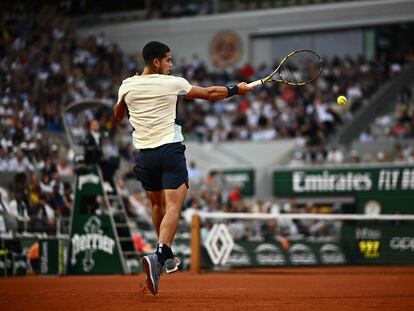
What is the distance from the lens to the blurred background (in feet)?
72.3

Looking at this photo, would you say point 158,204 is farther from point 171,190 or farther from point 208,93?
point 208,93

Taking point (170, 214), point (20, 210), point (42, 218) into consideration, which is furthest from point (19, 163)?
point (170, 214)

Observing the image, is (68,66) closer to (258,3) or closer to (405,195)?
(258,3)

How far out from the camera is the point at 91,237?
57.2ft

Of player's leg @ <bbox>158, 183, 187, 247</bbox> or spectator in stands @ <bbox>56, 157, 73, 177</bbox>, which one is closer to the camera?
player's leg @ <bbox>158, 183, 187, 247</bbox>

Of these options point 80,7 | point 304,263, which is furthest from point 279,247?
point 80,7

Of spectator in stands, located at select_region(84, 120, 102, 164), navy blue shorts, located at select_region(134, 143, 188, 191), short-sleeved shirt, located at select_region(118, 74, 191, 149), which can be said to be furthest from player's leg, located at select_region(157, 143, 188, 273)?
spectator in stands, located at select_region(84, 120, 102, 164)

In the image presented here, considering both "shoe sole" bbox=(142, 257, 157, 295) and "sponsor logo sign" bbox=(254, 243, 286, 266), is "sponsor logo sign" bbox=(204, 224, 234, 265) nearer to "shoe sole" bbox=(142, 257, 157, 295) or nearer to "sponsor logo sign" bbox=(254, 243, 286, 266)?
"sponsor logo sign" bbox=(254, 243, 286, 266)

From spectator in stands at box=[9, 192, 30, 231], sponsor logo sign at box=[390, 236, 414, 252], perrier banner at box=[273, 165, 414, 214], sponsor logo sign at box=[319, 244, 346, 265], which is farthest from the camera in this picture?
perrier banner at box=[273, 165, 414, 214]

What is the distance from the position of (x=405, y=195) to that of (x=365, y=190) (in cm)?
133

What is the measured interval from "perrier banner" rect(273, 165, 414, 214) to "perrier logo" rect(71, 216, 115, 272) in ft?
38.9

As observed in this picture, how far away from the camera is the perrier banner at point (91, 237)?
17.3 meters

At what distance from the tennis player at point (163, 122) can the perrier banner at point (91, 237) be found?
8252 mm

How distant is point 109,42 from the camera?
139 ft
